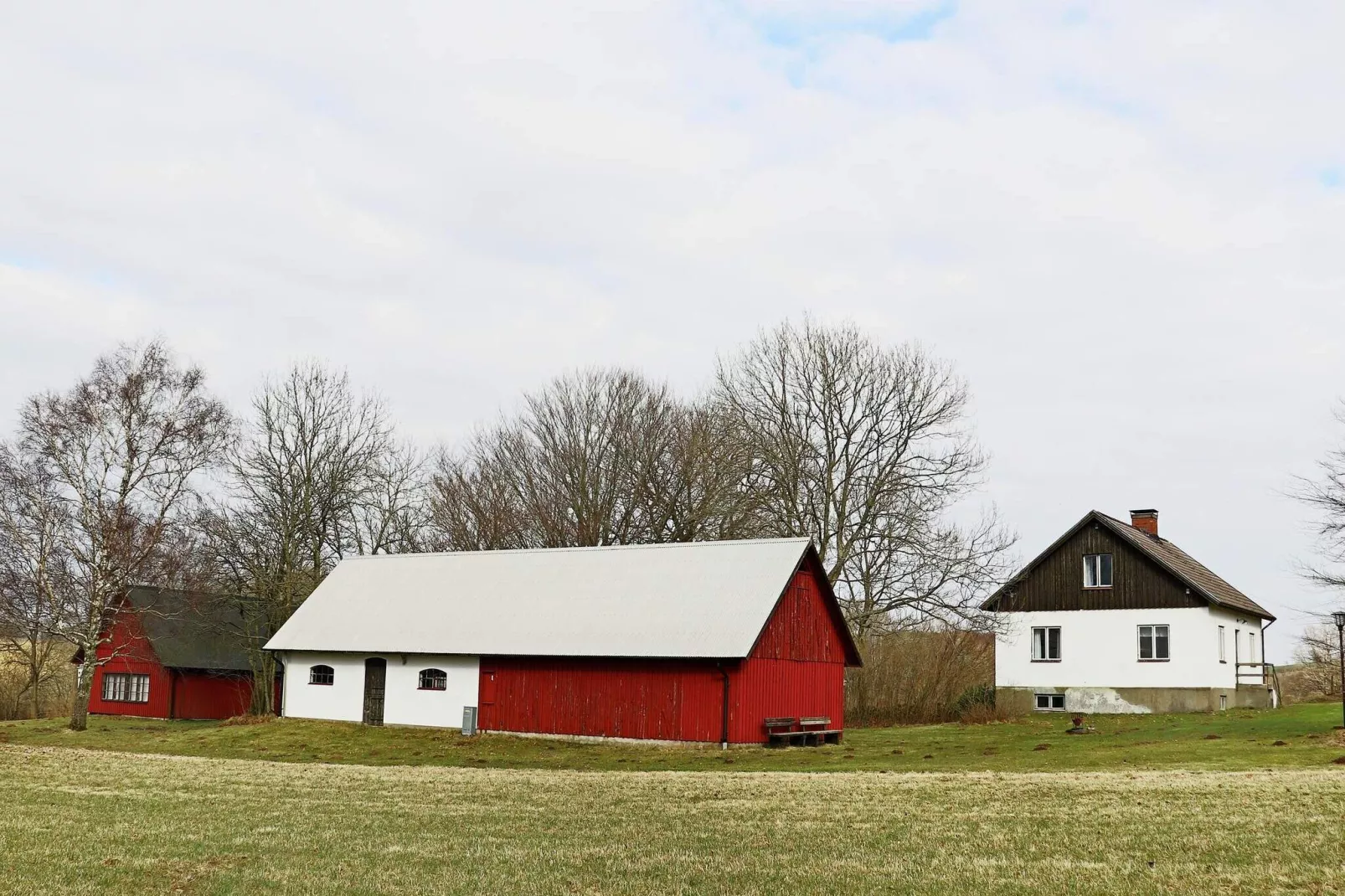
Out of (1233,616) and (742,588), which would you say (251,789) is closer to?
(742,588)

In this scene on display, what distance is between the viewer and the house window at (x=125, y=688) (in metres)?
56.5

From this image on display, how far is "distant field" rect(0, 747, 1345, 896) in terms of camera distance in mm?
11953

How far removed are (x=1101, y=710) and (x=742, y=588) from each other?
676 inches

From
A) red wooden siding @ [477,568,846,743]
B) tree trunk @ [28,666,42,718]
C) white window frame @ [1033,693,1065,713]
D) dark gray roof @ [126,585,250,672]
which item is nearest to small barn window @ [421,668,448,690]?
red wooden siding @ [477,568,846,743]

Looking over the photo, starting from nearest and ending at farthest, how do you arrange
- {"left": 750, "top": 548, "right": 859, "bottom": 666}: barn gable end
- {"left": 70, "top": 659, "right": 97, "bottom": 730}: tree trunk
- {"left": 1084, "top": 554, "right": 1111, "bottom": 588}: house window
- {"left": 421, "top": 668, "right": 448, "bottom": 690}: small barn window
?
{"left": 750, "top": 548, "right": 859, "bottom": 666}: barn gable end → {"left": 421, "top": 668, "right": 448, "bottom": 690}: small barn window → {"left": 70, "top": 659, "right": 97, "bottom": 730}: tree trunk → {"left": 1084, "top": 554, "right": 1111, "bottom": 588}: house window

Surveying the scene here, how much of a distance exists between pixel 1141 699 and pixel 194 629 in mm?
40479

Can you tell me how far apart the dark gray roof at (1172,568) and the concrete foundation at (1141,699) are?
3130 mm

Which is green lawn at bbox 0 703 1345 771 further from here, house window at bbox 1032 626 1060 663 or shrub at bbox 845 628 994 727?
shrub at bbox 845 628 994 727

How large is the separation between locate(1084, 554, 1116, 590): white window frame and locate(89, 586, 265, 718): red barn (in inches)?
1404

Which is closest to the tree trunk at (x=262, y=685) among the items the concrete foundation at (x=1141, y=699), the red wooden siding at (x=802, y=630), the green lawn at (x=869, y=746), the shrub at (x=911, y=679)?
the green lawn at (x=869, y=746)

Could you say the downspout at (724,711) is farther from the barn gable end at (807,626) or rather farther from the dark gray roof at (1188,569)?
the dark gray roof at (1188,569)

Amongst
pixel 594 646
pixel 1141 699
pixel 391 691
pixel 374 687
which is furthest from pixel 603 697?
pixel 1141 699

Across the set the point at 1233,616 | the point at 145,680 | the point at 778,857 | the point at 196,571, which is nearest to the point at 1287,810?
the point at 778,857

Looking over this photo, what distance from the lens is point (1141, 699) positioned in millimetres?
45281
